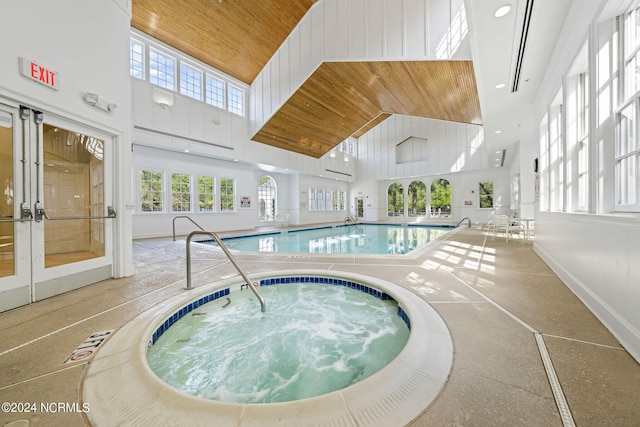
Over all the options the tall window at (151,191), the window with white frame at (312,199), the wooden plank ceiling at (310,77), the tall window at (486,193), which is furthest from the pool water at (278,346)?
the tall window at (486,193)

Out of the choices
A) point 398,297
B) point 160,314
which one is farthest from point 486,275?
point 160,314

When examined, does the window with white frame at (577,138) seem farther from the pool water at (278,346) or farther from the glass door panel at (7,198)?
the glass door panel at (7,198)

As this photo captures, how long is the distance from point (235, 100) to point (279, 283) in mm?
7687

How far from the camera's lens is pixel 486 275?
2.88m

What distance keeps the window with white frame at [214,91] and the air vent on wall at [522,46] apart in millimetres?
7743

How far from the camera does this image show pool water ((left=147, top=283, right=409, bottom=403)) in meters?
1.52

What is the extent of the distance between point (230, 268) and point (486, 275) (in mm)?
3175

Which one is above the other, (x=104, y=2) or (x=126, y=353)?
(x=104, y=2)

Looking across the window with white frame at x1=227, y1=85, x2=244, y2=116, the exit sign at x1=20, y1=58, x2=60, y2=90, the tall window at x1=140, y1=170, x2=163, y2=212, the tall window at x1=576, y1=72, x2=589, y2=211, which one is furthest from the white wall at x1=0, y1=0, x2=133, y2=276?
the window with white frame at x1=227, y1=85, x2=244, y2=116

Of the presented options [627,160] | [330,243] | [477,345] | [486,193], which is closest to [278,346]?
[477,345]

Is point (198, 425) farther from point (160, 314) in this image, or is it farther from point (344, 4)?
point (344, 4)

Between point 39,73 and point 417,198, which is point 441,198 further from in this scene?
point 39,73

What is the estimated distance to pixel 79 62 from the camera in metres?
2.43

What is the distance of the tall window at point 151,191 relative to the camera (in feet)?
23.2
